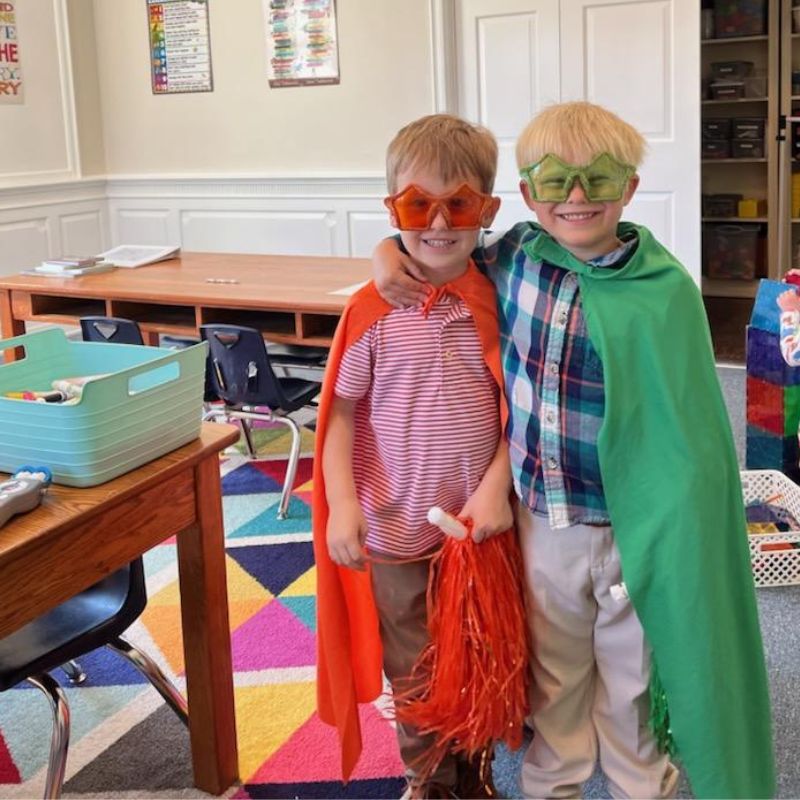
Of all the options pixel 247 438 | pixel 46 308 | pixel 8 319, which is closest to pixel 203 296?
pixel 247 438

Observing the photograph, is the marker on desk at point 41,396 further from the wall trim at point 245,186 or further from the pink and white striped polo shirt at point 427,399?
the wall trim at point 245,186

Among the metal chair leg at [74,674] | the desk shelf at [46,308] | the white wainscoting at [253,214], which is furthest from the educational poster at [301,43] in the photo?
the metal chair leg at [74,674]

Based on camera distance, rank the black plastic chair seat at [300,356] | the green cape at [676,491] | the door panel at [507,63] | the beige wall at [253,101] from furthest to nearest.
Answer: the beige wall at [253,101] < the door panel at [507,63] < the black plastic chair seat at [300,356] < the green cape at [676,491]

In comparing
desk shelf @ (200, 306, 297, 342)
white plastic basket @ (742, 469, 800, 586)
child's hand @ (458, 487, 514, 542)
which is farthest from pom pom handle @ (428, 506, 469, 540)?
desk shelf @ (200, 306, 297, 342)

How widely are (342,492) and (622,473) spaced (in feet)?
1.27

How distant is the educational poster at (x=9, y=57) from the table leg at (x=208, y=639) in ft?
14.4

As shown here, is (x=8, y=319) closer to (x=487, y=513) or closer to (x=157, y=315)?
(x=157, y=315)

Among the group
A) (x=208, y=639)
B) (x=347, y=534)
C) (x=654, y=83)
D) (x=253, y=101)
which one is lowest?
(x=208, y=639)

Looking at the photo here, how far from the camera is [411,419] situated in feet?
4.68

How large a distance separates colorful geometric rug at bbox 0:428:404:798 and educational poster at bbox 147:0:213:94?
3.66 metres

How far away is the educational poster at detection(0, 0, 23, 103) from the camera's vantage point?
530 centimetres

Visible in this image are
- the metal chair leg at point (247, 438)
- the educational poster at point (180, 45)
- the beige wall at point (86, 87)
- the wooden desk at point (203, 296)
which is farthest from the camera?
the beige wall at point (86, 87)

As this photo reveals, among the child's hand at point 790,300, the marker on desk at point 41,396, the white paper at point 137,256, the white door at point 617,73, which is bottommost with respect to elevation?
the child's hand at point 790,300

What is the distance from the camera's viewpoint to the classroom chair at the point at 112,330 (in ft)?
10.5
